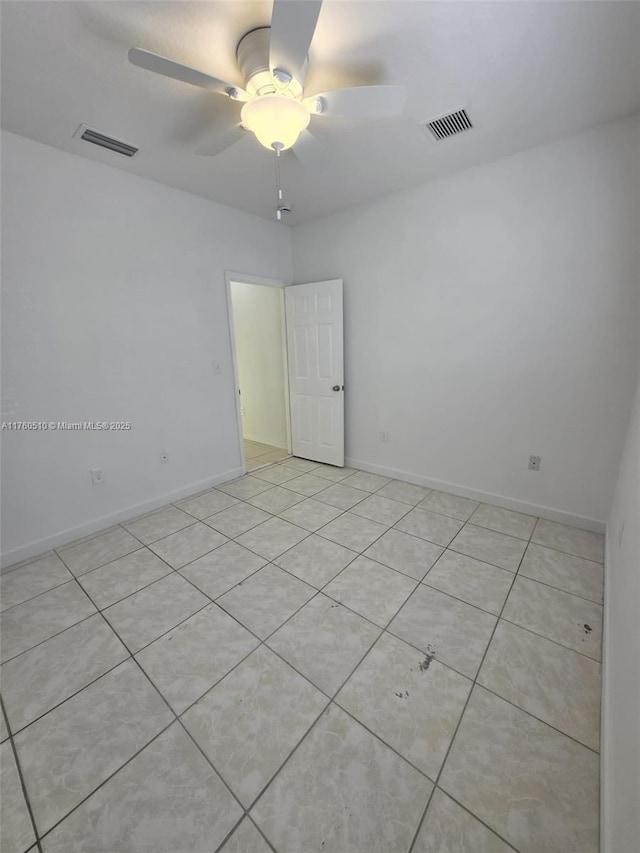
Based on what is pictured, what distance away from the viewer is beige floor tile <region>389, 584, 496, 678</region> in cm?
152

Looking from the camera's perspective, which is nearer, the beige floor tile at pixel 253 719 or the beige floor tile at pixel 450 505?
the beige floor tile at pixel 253 719

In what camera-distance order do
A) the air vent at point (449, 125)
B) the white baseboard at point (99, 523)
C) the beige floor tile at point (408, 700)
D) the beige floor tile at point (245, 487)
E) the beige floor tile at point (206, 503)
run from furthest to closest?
the beige floor tile at point (245, 487) < the beige floor tile at point (206, 503) < the white baseboard at point (99, 523) < the air vent at point (449, 125) < the beige floor tile at point (408, 700)

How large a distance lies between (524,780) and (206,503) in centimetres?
266

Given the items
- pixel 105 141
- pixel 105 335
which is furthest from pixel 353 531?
pixel 105 141

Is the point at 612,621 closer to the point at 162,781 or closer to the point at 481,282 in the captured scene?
the point at 162,781

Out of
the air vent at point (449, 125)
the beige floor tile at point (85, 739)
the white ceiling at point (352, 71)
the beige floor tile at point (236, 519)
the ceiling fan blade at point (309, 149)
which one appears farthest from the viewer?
the beige floor tile at point (236, 519)

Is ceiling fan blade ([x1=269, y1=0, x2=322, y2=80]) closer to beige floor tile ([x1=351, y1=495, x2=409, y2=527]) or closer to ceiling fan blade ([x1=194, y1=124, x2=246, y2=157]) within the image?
ceiling fan blade ([x1=194, y1=124, x2=246, y2=157])

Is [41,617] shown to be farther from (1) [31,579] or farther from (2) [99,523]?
(2) [99,523]

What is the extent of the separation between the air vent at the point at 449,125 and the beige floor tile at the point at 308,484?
2.88 m

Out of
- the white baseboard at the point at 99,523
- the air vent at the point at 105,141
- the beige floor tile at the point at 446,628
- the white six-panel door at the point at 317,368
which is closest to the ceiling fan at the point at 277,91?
the air vent at the point at 105,141

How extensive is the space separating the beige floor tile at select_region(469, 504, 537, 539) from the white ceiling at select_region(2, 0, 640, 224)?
2704 mm

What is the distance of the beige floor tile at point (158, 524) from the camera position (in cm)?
256

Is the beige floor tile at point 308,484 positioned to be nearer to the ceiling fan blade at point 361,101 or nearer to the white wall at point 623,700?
the white wall at point 623,700

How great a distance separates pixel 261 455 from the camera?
436cm
